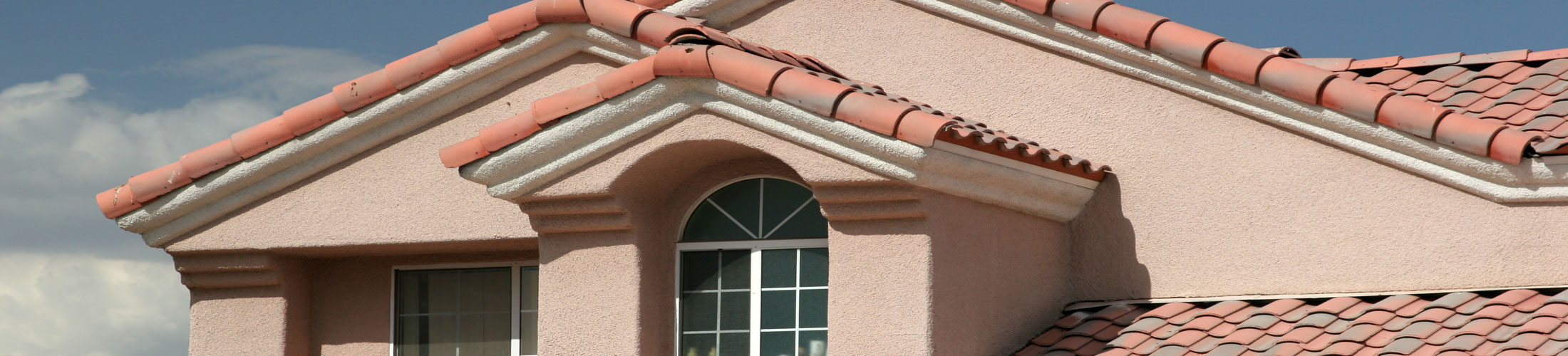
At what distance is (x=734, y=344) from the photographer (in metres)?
11.2

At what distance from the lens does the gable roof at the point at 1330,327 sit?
32.6 ft

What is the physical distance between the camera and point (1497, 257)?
10.9 m

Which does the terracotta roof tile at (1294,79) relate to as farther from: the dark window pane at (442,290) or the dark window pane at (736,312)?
the dark window pane at (442,290)

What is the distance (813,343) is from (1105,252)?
247 centimetres

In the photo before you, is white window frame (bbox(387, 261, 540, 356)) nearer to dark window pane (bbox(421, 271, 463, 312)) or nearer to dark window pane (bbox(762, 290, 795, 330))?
dark window pane (bbox(421, 271, 463, 312))

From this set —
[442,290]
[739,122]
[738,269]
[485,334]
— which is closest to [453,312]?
[442,290]

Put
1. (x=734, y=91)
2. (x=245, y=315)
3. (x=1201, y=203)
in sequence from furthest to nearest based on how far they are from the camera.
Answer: (x=245, y=315)
(x=1201, y=203)
(x=734, y=91)

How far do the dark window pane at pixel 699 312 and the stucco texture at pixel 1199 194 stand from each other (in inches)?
105

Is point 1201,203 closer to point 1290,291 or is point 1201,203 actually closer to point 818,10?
point 1290,291

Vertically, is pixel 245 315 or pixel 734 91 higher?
pixel 734 91

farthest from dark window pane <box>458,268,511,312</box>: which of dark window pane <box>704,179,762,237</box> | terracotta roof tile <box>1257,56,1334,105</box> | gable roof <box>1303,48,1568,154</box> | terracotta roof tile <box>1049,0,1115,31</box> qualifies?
gable roof <box>1303,48,1568,154</box>

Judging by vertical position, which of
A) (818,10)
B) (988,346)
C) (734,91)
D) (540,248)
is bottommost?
(988,346)

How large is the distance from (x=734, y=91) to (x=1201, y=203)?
3.68m

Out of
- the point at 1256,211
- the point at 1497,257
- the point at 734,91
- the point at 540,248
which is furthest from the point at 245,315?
the point at 1497,257
